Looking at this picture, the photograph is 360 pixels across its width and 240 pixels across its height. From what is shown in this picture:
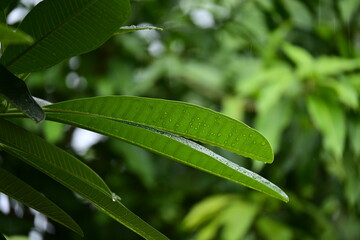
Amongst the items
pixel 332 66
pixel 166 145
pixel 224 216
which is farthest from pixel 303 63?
pixel 166 145

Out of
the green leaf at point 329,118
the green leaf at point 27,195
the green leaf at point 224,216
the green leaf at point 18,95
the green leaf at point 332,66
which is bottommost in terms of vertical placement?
the green leaf at point 224,216

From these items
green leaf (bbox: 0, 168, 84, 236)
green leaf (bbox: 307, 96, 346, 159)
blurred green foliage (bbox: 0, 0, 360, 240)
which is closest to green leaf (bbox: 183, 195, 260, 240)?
blurred green foliage (bbox: 0, 0, 360, 240)

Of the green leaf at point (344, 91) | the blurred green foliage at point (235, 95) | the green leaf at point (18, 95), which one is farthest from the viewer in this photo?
the blurred green foliage at point (235, 95)

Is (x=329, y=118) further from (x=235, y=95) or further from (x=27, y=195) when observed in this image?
(x=27, y=195)

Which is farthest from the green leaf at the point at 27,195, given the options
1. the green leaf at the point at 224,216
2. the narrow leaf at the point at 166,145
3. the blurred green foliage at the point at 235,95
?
the green leaf at the point at 224,216

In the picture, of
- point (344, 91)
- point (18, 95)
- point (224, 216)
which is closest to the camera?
point (18, 95)

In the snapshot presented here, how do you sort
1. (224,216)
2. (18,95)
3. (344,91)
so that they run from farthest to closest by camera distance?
(224,216) → (344,91) → (18,95)

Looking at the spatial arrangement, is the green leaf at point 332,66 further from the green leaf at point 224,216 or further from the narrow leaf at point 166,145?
the narrow leaf at point 166,145

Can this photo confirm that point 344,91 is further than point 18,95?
Yes

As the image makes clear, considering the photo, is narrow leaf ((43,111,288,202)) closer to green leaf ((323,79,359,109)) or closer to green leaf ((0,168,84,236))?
green leaf ((0,168,84,236))
